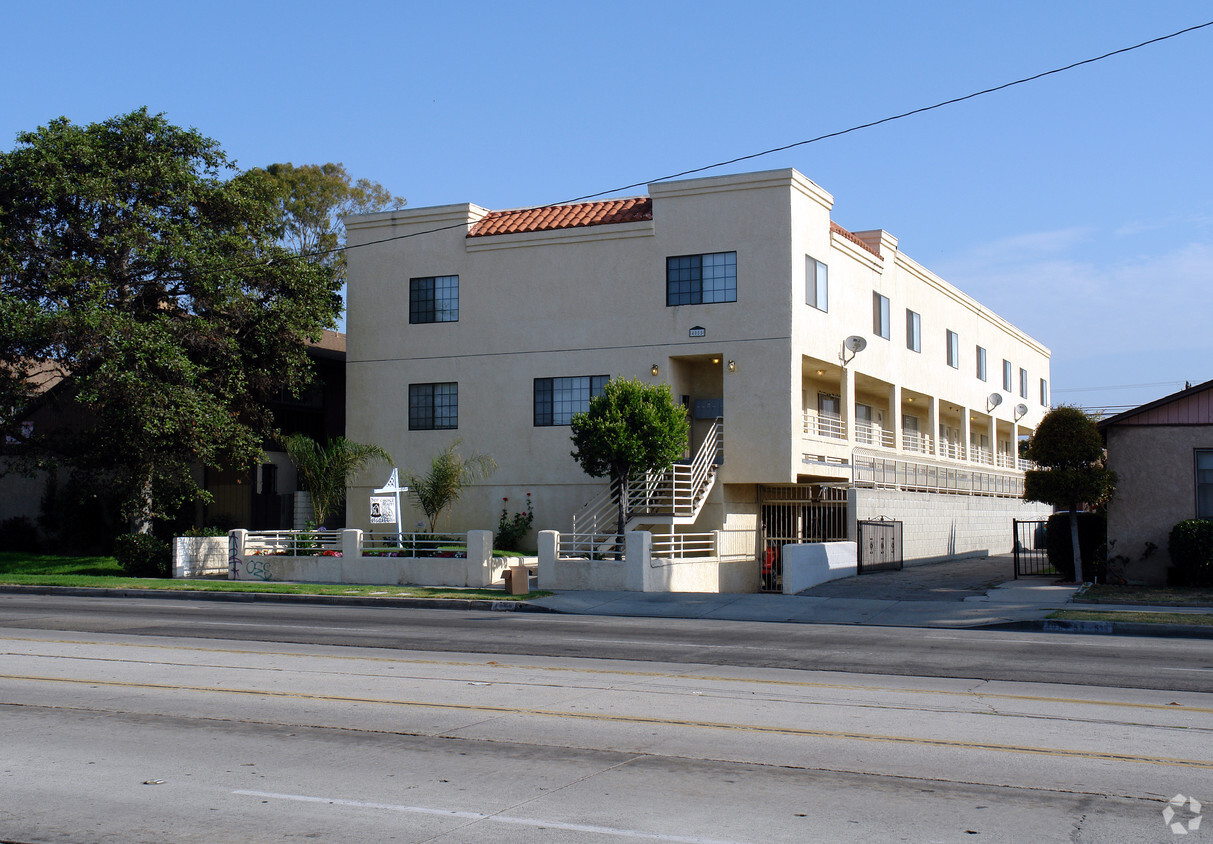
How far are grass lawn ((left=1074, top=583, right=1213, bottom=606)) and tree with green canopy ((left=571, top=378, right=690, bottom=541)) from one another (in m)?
10.0

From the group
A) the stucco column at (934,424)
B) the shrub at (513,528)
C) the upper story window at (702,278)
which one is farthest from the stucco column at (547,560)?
the stucco column at (934,424)

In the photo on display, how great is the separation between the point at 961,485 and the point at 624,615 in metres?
25.2

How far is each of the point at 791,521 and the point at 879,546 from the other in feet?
9.88

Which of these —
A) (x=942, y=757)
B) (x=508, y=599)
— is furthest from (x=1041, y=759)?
(x=508, y=599)

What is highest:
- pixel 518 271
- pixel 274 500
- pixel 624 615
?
pixel 518 271

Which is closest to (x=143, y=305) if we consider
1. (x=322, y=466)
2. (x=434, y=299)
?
(x=322, y=466)

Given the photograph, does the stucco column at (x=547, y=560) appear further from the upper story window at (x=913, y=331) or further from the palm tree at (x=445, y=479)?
the upper story window at (x=913, y=331)

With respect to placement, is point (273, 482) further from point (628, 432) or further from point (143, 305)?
point (628, 432)

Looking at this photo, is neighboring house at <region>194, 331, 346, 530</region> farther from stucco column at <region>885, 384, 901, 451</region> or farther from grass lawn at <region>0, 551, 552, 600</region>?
stucco column at <region>885, 384, 901, 451</region>

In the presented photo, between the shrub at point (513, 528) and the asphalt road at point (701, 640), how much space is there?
10.7m

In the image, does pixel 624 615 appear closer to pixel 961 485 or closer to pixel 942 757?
pixel 942 757

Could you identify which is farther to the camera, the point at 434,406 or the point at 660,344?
the point at 434,406

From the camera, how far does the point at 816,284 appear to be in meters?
32.5

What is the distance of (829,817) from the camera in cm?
667
